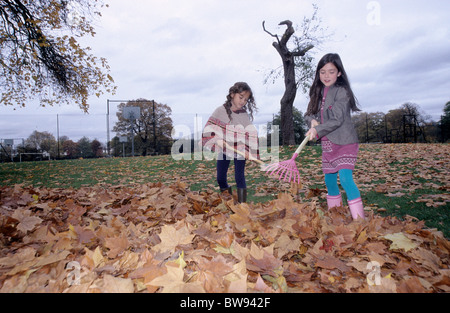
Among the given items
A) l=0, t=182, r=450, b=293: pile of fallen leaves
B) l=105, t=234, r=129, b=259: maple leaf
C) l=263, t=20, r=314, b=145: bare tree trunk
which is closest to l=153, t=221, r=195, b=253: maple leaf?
l=0, t=182, r=450, b=293: pile of fallen leaves

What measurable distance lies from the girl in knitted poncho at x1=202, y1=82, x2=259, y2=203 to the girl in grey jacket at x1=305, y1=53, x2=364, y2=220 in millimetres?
910

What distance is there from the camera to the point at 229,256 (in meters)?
1.79

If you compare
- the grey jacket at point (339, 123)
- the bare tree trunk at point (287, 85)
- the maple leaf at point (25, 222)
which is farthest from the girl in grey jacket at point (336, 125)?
the bare tree trunk at point (287, 85)

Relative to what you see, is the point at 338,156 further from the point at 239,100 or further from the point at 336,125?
the point at 239,100

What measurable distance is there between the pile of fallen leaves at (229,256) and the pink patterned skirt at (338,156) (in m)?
0.48

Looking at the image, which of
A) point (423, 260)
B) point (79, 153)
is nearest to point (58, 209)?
point (423, 260)

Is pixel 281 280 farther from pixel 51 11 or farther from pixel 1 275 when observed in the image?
pixel 51 11

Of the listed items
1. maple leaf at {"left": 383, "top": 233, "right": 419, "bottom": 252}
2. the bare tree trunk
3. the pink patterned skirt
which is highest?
the bare tree trunk

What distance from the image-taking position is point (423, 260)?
175cm

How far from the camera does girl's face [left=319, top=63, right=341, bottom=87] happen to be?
107 inches

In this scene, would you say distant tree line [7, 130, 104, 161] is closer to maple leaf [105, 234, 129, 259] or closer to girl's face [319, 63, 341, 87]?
maple leaf [105, 234, 129, 259]

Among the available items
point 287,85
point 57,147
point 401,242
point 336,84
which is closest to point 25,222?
point 401,242

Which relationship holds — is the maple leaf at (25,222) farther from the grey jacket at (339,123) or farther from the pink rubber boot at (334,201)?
the pink rubber boot at (334,201)
